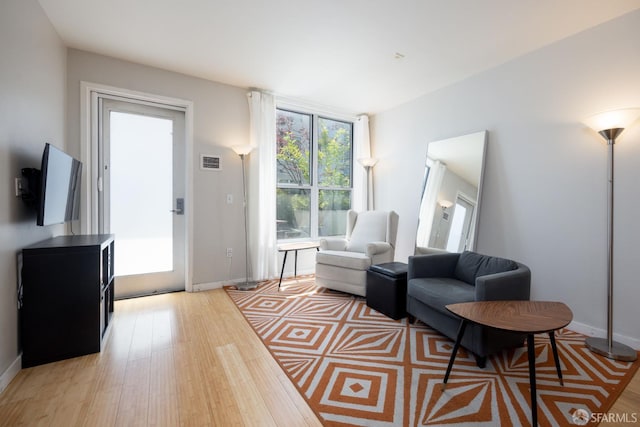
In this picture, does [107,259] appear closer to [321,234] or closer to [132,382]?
[132,382]

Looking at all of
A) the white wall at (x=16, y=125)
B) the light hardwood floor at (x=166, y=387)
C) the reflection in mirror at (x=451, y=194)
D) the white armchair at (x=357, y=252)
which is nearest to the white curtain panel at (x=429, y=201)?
the reflection in mirror at (x=451, y=194)

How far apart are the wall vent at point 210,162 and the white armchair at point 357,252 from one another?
65.0 inches

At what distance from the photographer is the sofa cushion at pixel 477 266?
2.25 m

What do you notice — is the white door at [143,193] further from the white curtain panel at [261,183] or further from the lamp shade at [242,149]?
the white curtain panel at [261,183]

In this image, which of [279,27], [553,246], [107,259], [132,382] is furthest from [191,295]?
[553,246]

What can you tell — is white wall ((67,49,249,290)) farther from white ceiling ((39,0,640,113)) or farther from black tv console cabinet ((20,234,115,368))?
black tv console cabinet ((20,234,115,368))

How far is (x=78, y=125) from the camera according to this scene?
277cm

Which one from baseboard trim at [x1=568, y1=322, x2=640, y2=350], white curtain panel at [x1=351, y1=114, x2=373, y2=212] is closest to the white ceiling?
white curtain panel at [x1=351, y1=114, x2=373, y2=212]

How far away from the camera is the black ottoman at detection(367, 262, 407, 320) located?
262cm

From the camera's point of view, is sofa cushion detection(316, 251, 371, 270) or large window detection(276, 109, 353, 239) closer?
sofa cushion detection(316, 251, 371, 270)

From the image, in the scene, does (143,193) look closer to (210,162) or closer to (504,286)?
Answer: (210,162)

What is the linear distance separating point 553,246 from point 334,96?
10.2ft

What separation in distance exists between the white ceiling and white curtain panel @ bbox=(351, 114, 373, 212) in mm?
1212

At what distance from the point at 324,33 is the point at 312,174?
7.16 feet
